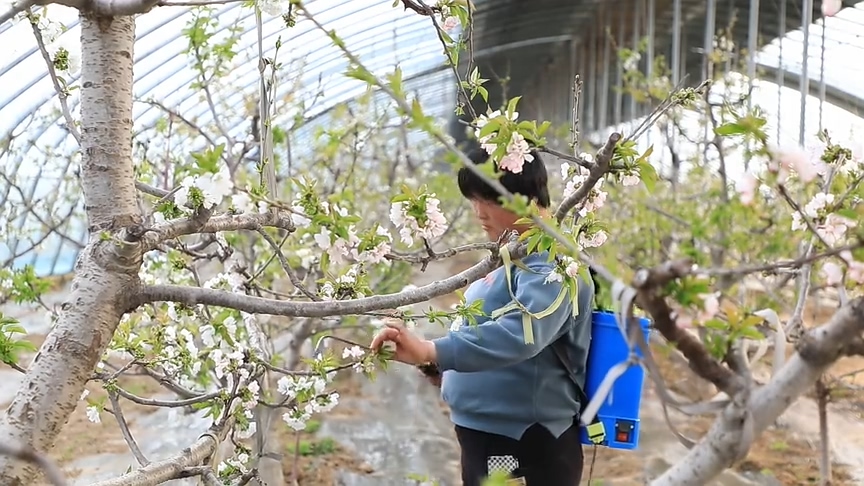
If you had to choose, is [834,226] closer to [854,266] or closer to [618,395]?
→ [854,266]

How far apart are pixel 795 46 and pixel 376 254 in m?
9.14

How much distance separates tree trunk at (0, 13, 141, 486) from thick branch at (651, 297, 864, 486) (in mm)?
862

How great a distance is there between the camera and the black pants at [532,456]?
174 cm

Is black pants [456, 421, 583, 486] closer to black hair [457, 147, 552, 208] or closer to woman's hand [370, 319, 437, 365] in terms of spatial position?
woman's hand [370, 319, 437, 365]

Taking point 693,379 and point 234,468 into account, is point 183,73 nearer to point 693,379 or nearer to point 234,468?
point 693,379

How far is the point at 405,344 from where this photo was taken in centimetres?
140

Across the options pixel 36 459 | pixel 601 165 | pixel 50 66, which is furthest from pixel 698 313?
pixel 50 66

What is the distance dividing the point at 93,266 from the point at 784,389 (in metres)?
0.97

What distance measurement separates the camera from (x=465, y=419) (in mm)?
1801

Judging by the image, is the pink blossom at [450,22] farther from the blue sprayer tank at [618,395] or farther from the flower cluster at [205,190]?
the blue sprayer tank at [618,395]

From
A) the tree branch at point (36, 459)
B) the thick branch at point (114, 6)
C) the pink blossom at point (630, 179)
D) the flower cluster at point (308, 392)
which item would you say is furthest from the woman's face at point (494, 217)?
the tree branch at point (36, 459)

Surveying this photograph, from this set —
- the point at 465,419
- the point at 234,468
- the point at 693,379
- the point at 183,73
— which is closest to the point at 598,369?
the point at 465,419

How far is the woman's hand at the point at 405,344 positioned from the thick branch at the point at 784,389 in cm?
76

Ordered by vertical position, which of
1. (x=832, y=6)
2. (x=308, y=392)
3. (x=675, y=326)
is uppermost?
Answer: (x=832, y=6)
